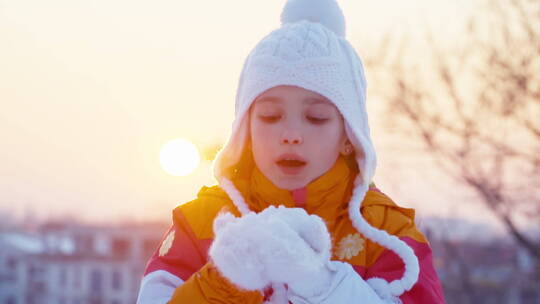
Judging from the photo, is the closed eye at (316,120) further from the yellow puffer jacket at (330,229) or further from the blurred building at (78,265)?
the blurred building at (78,265)

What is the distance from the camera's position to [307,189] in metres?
2.26

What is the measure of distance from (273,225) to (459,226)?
839 cm

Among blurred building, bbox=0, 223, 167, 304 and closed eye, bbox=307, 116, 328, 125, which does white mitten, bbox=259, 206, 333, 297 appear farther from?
blurred building, bbox=0, 223, 167, 304

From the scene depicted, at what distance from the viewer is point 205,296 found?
1.98 m

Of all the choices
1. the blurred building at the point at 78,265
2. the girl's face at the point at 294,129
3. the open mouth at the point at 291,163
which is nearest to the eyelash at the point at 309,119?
the girl's face at the point at 294,129

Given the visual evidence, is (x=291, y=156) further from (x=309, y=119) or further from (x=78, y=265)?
(x=78, y=265)

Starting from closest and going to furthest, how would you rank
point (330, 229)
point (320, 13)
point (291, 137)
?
point (291, 137) < point (330, 229) < point (320, 13)

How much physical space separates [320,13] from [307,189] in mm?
598

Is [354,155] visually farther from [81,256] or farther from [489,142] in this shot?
[81,256]

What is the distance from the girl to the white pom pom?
7cm

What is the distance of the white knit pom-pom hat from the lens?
7.22 ft

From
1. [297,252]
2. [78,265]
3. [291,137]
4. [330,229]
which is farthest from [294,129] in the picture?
[78,265]

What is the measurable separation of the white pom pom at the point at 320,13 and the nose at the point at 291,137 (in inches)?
19.3

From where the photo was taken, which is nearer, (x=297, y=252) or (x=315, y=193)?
(x=297, y=252)
